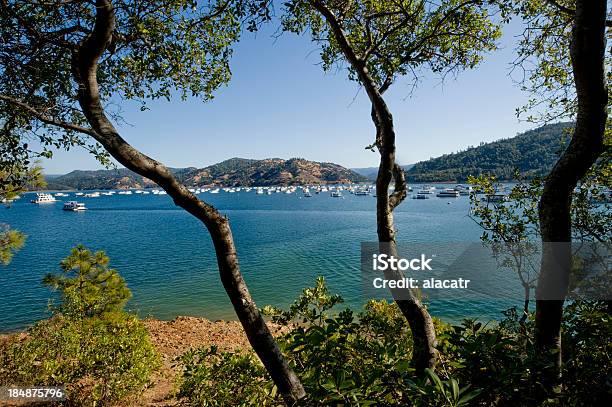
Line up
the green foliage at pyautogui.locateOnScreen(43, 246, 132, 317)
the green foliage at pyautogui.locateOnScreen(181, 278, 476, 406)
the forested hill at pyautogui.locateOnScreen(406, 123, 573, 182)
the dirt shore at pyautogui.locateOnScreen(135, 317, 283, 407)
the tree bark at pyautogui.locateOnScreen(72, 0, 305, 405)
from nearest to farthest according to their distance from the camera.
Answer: the green foliage at pyautogui.locateOnScreen(181, 278, 476, 406) < the tree bark at pyautogui.locateOnScreen(72, 0, 305, 405) < the green foliage at pyautogui.locateOnScreen(43, 246, 132, 317) < the dirt shore at pyautogui.locateOnScreen(135, 317, 283, 407) < the forested hill at pyautogui.locateOnScreen(406, 123, 573, 182)

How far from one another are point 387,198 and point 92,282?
34.5 ft

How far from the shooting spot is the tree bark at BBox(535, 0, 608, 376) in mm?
2307

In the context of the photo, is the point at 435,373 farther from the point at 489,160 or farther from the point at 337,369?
the point at 489,160

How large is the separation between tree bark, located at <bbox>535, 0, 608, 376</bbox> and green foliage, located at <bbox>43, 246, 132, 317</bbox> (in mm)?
10109

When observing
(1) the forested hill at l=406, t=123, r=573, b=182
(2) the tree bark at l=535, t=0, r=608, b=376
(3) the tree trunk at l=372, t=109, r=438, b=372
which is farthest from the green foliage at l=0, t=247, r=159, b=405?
(1) the forested hill at l=406, t=123, r=573, b=182

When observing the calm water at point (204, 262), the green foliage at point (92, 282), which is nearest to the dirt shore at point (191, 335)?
the calm water at point (204, 262)

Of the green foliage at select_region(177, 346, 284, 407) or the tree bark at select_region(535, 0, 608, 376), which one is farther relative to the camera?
the green foliage at select_region(177, 346, 284, 407)

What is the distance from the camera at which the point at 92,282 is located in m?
10.7

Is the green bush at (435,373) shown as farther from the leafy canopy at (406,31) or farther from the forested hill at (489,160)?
the forested hill at (489,160)

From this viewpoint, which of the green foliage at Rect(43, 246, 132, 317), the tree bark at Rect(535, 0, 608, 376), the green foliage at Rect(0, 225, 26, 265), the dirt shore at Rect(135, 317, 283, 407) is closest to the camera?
the tree bark at Rect(535, 0, 608, 376)

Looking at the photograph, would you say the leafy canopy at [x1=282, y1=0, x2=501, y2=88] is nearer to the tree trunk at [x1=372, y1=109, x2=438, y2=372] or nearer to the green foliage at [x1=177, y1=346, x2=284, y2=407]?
the tree trunk at [x1=372, y1=109, x2=438, y2=372]

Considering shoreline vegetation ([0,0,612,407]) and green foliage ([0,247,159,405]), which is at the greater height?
shoreline vegetation ([0,0,612,407])

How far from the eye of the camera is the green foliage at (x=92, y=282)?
969 cm

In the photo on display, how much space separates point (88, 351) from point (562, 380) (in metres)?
7.17
